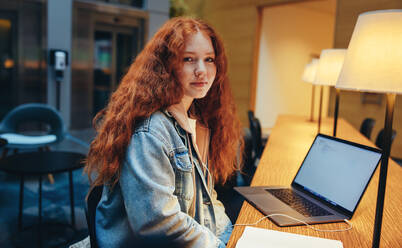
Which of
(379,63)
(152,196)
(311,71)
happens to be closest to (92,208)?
(152,196)

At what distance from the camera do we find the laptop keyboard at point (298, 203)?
4.65ft

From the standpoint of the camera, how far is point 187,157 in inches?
48.9

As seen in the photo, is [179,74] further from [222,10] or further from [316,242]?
[222,10]

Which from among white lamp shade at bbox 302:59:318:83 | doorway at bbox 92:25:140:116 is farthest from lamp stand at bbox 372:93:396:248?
doorway at bbox 92:25:140:116

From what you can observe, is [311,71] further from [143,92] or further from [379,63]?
[143,92]

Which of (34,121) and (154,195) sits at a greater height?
(154,195)

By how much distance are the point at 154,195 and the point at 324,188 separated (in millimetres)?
846

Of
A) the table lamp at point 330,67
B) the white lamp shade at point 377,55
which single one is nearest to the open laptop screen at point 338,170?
the white lamp shade at point 377,55

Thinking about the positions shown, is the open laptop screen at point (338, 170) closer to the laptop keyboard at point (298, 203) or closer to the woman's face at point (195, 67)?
the laptop keyboard at point (298, 203)

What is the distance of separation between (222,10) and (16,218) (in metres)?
7.51

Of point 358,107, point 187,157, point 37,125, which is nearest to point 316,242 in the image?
point 187,157

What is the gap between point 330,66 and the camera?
2.85 meters

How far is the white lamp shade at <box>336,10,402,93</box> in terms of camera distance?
1.11 meters

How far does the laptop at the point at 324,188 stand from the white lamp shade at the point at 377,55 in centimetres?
32
